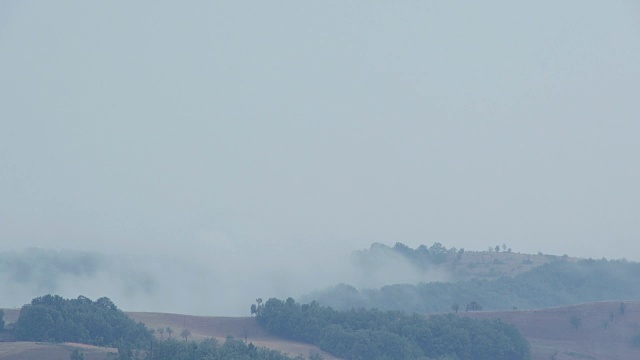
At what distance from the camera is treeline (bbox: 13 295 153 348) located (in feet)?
201

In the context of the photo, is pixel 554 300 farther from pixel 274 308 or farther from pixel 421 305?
pixel 274 308

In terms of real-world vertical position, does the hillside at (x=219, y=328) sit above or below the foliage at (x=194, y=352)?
above

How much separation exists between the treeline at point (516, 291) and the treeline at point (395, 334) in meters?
29.1

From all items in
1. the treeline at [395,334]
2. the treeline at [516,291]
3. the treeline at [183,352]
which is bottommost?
the treeline at [183,352]

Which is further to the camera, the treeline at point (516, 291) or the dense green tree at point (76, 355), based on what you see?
the treeline at point (516, 291)

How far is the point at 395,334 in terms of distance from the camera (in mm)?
66125

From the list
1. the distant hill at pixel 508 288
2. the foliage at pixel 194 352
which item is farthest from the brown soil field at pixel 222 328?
the distant hill at pixel 508 288

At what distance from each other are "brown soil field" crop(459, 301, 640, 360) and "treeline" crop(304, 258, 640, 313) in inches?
855

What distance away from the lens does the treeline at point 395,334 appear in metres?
65.1

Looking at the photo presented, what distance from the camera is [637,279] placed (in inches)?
4360

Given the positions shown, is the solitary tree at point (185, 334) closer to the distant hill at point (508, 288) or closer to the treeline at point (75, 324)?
the treeline at point (75, 324)

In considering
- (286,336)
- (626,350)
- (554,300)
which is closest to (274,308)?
(286,336)

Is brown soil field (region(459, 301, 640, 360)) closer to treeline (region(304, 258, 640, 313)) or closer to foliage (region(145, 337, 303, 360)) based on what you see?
treeline (region(304, 258, 640, 313))

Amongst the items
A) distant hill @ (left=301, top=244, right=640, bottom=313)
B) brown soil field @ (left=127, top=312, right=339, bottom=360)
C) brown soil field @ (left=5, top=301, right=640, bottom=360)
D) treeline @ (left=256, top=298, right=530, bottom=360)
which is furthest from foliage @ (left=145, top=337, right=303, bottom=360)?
distant hill @ (left=301, top=244, right=640, bottom=313)
